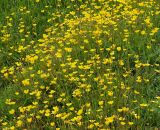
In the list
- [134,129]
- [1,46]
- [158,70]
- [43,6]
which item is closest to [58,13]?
[43,6]

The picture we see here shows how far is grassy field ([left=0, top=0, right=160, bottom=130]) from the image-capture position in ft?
12.9

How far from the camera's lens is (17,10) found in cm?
683

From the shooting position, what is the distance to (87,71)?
465cm

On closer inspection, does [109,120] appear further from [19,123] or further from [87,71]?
[87,71]

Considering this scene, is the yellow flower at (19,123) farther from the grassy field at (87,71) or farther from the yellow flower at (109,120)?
the yellow flower at (109,120)

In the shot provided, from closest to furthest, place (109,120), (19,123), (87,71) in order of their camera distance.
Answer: (109,120) → (19,123) → (87,71)

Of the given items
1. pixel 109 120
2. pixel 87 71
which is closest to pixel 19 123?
pixel 109 120

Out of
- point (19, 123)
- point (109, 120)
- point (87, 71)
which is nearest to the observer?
point (109, 120)

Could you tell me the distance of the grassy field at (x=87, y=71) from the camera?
3.94 m

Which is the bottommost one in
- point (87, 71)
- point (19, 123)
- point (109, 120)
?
point (19, 123)

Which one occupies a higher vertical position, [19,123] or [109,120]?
[109,120]

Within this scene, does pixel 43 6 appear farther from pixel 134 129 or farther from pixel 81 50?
pixel 134 129

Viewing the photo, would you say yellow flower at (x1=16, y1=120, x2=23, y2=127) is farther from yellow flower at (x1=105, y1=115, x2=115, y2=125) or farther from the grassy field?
yellow flower at (x1=105, y1=115, x2=115, y2=125)

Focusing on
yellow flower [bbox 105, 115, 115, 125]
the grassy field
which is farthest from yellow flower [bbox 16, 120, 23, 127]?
yellow flower [bbox 105, 115, 115, 125]
